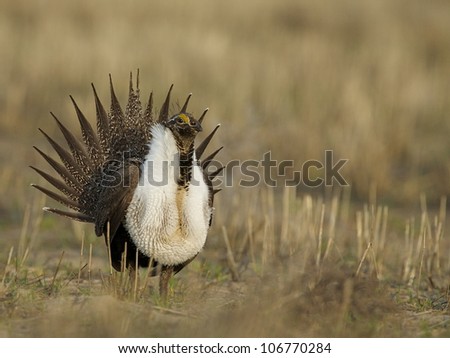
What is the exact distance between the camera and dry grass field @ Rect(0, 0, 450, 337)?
13.2 ft

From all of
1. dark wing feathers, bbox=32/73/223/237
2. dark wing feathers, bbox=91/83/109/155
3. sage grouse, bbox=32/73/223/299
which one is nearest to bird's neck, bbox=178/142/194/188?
sage grouse, bbox=32/73/223/299

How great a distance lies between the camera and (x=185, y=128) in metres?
4.32

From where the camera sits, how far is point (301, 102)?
9.69m

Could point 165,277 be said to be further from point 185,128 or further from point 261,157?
point 261,157

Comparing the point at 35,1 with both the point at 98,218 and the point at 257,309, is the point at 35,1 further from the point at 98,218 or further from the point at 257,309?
the point at 257,309

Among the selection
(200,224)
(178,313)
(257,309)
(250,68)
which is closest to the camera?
(257,309)

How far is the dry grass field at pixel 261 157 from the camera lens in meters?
4.02

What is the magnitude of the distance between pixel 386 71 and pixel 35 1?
4.96 m

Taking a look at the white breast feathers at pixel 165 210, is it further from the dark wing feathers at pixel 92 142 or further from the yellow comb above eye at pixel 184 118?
the dark wing feathers at pixel 92 142

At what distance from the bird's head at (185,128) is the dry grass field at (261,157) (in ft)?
2.34

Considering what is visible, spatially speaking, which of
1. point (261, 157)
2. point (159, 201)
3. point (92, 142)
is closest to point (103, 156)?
point (92, 142)

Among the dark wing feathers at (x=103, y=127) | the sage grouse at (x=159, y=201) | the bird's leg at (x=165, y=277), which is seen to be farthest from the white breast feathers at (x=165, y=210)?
the dark wing feathers at (x=103, y=127)

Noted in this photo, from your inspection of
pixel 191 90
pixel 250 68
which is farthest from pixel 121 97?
pixel 250 68

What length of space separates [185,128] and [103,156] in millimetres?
777
